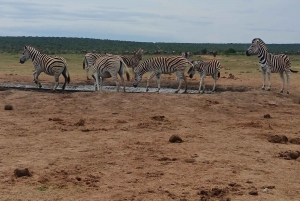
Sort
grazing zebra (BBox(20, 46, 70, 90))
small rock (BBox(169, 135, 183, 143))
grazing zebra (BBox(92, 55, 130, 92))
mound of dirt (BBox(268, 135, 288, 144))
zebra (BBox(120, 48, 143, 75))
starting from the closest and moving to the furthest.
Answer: small rock (BBox(169, 135, 183, 143)), mound of dirt (BBox(268, 135, 288, 144)), grazing zebra (BBox(92, 55, 130, 92)), grazing zebra (BBox(20, 46, 70, 90)), zebra (BBox(120, 48, 143, 75))

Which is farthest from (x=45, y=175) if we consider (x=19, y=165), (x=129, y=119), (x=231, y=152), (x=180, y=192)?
(x=129, y=119)

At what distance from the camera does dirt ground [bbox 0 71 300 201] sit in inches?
251

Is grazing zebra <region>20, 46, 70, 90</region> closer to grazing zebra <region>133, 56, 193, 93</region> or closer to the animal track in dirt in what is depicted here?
grazing zebra <region>133, 56, 193, 93</region>

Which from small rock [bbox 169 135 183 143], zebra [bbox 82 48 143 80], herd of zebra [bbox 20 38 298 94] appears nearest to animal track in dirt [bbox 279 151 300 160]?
small rock [bbox 169 135 183 143]

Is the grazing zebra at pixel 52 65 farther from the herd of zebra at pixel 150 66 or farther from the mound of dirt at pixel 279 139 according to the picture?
the mound of dirt at pixel 279 139

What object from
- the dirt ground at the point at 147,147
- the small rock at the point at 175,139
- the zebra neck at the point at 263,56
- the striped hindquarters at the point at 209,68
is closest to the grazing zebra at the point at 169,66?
the striped hindquarters at the point at 209,68

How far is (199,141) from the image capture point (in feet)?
30.9

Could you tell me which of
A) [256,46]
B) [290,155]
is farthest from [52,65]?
[290,155]

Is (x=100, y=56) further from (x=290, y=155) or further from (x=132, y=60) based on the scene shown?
(x=290, y=155)

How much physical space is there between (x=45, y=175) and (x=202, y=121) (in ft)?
19.2

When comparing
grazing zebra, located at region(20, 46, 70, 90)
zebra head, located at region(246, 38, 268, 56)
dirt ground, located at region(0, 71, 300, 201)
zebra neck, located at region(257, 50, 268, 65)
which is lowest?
dirt ground, located at region(0, 71, 300, 201)

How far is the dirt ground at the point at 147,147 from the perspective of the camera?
6375 millimetres

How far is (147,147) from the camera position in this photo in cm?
884

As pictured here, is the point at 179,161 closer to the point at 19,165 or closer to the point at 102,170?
the point at 102,170
